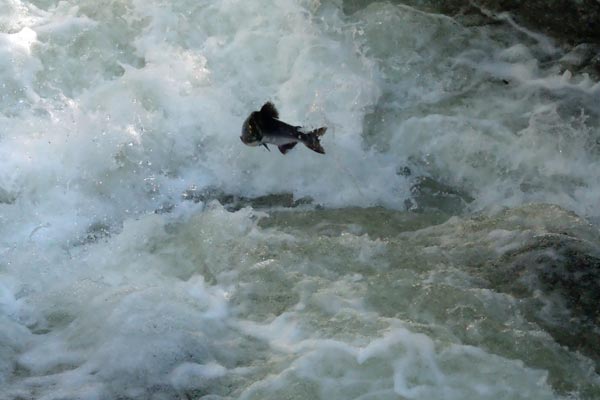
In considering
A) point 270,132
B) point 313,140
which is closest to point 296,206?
point 313,140

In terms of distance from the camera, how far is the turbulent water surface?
3.68 metres

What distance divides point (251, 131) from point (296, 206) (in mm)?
1096

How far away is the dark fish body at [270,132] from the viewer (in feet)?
13.5

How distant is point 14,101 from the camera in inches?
220

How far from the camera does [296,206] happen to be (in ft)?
16.9

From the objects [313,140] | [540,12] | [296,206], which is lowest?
[296,206]

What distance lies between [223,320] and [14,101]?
2.45 meters

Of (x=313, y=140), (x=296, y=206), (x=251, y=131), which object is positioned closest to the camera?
(x=251, y=131)

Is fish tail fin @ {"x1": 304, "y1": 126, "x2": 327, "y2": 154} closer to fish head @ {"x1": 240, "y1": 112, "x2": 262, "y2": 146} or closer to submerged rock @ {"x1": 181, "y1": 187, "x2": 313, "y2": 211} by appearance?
fish head @ {"x1": 240, "y1": 112, "x2": 262, "y2": 146}

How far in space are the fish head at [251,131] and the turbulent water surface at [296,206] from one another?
64 cm

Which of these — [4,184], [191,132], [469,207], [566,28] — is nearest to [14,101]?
[4,184]

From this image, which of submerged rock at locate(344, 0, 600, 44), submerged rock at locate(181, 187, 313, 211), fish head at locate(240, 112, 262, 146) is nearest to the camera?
fish head at locate(240, 112, 262, 146)

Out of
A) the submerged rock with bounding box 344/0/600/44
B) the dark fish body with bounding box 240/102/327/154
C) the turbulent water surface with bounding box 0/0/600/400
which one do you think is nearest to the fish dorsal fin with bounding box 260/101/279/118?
the dark fish body with bounding box 240/102/327/154

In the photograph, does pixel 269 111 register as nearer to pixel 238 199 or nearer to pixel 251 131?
pixel 251 131
